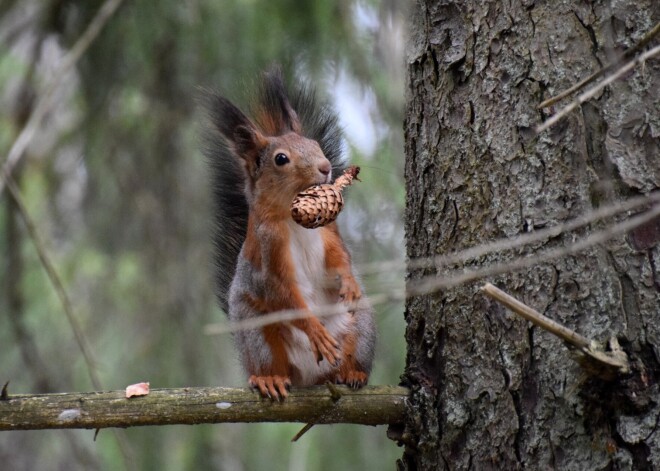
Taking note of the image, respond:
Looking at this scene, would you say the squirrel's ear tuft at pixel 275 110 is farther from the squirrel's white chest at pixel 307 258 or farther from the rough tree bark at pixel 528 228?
the rough tree bark at pixel 528 228

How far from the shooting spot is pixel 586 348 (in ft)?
3.57

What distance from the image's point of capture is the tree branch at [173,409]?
1.33 meters

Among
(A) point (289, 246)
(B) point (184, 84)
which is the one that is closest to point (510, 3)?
(A) point (289, 246)

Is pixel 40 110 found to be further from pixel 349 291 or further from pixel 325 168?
pixel 349 291

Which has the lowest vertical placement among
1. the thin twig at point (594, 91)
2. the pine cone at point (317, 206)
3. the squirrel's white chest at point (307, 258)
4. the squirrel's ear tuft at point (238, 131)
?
the squirrel's white chest at point (307, 258)

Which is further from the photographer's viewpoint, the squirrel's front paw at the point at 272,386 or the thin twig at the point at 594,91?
the squirrel's front paw at the point at 272,386

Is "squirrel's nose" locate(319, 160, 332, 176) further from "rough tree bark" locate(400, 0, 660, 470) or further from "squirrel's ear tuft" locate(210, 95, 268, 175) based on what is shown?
"rough tree bark" locate(400, 0, 660, 470)

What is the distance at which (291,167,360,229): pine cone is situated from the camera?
1632 millimetres

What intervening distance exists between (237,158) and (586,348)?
3.64 ft

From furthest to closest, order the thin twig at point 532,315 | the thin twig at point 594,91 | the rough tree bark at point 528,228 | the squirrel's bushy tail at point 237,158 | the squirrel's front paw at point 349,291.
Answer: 1. the squirrel's bushy tail at point 237,158
2. the squirrel's front paw at point 349,291
3. the rough tree bark at point 528,228
4. the thin twig at point 532,315
5. the thin twig at point 594,91

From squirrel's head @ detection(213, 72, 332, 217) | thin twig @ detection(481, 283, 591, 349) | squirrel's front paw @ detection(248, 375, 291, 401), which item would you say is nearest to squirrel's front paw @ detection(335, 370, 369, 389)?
squirrel's front paw @ detection(248, 375, 291, 401)

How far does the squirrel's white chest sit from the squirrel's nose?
13cm

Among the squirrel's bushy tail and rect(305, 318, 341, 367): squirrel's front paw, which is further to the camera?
the squirrel's bushy tail

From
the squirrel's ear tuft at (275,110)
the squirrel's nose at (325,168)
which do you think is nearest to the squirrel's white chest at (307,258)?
the squirrel's nose at (325,168)
